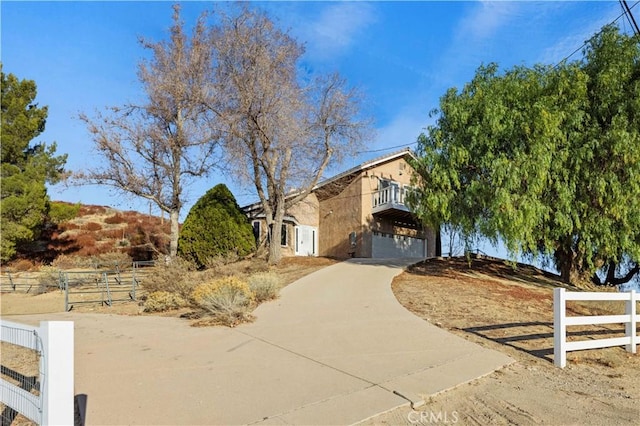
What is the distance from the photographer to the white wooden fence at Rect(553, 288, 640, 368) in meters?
6.71

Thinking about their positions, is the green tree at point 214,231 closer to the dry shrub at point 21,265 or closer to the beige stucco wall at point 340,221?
the beige stucco wall at point 340,221

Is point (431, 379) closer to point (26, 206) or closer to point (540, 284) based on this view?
point (540, 284)

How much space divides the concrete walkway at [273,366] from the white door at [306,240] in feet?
57.1

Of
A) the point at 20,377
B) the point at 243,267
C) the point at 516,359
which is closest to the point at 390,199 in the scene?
the point at 243,267

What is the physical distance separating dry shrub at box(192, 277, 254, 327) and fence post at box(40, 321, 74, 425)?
6354 millimetres

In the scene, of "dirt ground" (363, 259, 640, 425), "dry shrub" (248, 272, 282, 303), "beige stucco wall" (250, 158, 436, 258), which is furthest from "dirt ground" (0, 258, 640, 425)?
"beige stucco wall" (250, 158, 436, 258)

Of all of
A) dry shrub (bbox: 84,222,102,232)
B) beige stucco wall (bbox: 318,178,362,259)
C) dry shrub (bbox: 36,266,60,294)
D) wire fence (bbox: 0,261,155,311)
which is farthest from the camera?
dry shrub (bbox: 84,222,102,232)

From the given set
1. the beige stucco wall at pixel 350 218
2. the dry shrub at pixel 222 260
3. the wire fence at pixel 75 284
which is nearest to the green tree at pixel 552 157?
the dry shrub at pixel 222 260

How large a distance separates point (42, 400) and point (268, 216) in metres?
20.0

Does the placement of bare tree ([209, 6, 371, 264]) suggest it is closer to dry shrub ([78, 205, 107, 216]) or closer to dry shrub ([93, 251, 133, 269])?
→ dry shrub ([93, 251, 133, 269])

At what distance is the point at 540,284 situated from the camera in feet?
51.8

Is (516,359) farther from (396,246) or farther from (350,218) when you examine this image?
(396,246)

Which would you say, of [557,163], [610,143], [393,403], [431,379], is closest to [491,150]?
[557,163]

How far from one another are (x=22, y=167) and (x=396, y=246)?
21.9m
